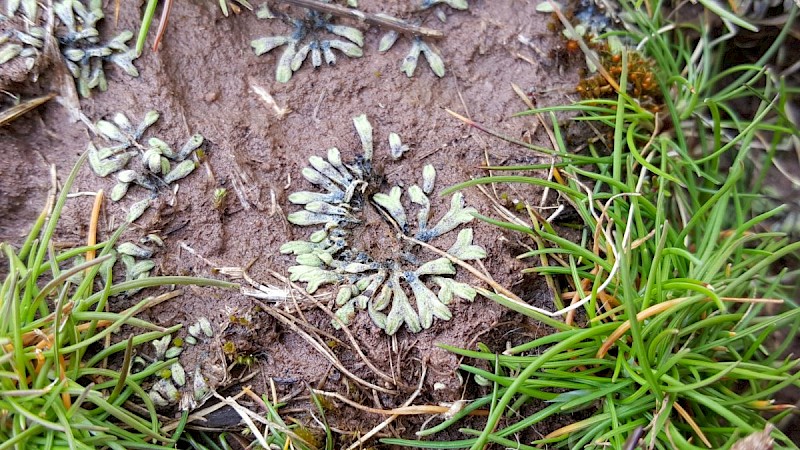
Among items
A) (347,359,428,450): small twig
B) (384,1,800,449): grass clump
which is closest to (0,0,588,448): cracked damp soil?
(347,359,428,450): small twig

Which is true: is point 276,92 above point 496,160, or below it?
above

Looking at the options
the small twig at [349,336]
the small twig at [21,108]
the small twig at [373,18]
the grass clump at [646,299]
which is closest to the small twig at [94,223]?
the small twig at [21,108]

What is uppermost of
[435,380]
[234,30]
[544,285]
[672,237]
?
[234,30]

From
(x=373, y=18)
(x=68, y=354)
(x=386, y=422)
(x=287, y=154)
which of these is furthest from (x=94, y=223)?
(x=373, y=18)

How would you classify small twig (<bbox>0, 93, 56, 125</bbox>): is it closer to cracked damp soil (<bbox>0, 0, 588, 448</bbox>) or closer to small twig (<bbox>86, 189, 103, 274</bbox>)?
cracked damp soil (<bbox>0, 0, 588, 448</bbox>)

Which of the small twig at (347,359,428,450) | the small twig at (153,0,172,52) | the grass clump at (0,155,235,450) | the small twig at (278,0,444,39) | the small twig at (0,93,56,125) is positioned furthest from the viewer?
A: the small twig at (278,0,444,39)

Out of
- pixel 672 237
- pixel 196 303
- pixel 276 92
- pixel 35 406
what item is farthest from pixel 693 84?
pixel 35 406

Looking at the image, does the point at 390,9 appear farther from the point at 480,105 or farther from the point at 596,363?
the point at 596,363
